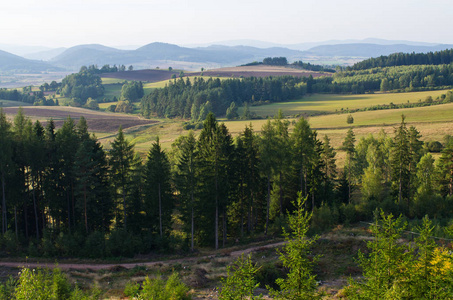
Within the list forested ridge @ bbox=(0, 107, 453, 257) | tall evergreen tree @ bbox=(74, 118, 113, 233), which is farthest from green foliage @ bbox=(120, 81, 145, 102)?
tall evergreen tree @ bbox=(74, 118, 113, 233)

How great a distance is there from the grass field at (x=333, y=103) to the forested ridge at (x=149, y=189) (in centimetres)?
8551

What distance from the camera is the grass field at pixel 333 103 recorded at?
134 meters

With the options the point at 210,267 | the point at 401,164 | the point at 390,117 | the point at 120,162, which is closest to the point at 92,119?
the point at 390,117

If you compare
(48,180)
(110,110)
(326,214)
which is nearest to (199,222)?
(326,214)

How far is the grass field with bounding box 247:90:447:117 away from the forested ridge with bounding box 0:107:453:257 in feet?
281

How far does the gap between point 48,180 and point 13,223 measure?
694 centimetres

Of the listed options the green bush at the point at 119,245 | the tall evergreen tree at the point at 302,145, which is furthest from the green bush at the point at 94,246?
the tall evergreen tree at the point at 302,145

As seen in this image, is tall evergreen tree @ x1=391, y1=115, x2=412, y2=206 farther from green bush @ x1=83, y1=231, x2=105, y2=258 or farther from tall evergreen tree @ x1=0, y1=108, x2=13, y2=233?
tall evergreen tree @ x1=0, y1=108, x2=13, y2=233

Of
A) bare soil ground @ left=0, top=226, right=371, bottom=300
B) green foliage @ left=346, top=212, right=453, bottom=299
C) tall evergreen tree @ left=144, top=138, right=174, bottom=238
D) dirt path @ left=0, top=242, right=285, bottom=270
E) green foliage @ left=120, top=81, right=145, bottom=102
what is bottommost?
dirt path @ left=0, top=242, right=285, bottom=270

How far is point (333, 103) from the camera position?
5773 inches

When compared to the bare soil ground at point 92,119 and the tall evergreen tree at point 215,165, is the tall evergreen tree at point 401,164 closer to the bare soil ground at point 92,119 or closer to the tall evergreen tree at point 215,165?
the tall evergreen tree at point 215,165

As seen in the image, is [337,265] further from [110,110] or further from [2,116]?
[110,110]

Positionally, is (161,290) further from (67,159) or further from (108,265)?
(67,159)

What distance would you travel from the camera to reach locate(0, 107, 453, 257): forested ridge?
39.4 m
